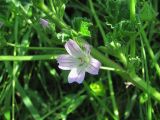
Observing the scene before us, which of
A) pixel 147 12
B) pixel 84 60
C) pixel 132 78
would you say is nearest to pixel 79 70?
pixel 84 60

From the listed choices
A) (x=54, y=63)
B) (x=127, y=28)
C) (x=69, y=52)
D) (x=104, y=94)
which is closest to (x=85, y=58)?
(x=69, y=52)

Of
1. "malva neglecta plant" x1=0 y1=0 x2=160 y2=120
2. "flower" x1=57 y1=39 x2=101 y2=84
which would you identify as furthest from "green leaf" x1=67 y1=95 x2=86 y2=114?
"flower" x1=57 y1=39 x2=101 y2=84

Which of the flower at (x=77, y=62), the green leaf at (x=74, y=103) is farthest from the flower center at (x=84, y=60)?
the green leaf at (x=74, y=103)

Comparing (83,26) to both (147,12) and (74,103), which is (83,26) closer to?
(147,12)

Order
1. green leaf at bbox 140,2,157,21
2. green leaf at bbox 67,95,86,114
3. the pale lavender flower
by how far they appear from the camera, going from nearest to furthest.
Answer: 1. green leaf at bbox 140,2,157,21
2. the pale lavender flower
3. green leaf at bbox 67,95,86,114

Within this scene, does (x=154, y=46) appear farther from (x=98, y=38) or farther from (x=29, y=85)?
(x=29, y=85)

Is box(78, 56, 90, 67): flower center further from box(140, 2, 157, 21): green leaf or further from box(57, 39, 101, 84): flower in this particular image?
box(140, 2, 157, 21): green leaf
